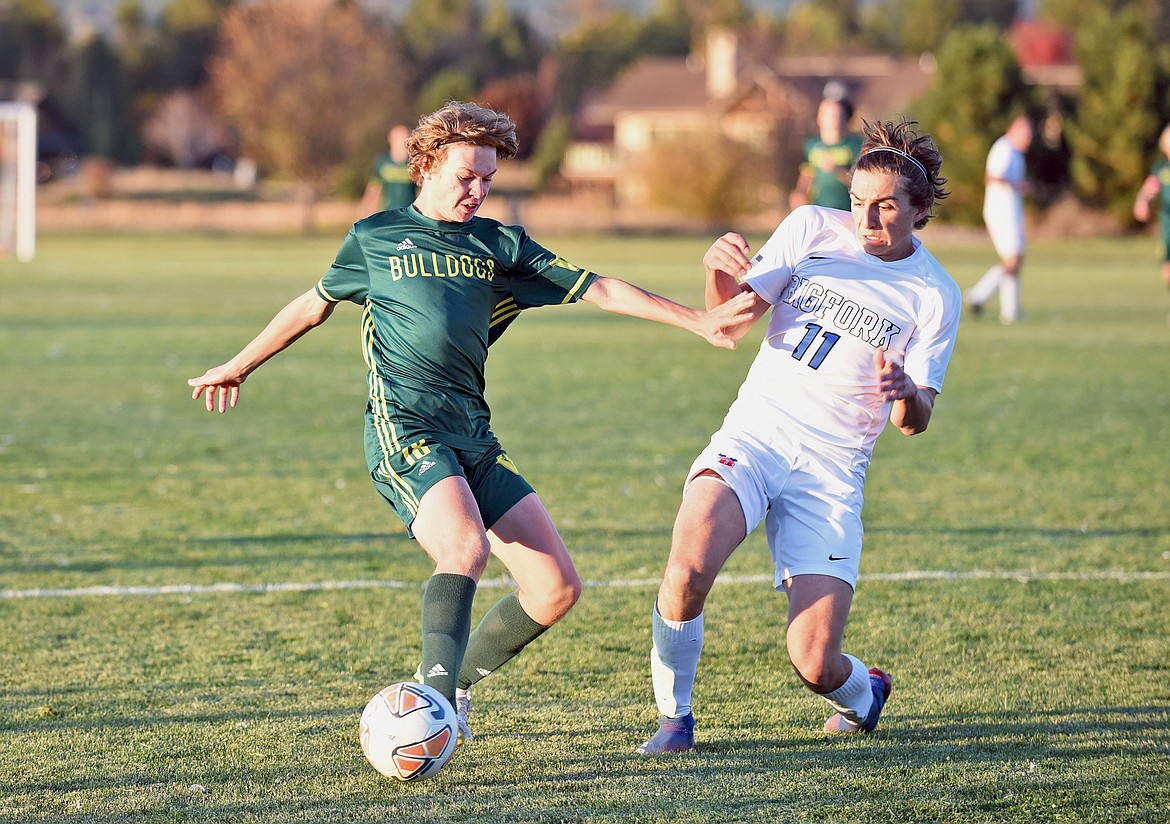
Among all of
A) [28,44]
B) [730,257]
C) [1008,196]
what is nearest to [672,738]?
[730,257]

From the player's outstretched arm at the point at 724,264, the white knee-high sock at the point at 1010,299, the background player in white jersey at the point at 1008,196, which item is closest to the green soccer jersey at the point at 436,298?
the player's outstretched arm at the point at 724,264

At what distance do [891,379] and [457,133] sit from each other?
147 centimetres

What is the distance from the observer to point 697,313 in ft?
14.7

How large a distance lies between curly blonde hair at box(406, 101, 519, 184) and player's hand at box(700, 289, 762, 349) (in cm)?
79

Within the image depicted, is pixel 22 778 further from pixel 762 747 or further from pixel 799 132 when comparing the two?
pixel 799 132

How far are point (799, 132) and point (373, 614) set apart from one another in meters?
47.2

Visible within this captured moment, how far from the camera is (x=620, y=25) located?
4094 inches

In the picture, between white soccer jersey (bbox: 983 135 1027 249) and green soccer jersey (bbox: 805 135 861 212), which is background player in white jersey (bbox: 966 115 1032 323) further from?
green soccer jersey (bbox: 805 135 861 212)

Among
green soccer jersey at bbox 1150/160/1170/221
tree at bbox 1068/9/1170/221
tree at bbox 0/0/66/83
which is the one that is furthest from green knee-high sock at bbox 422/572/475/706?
tree at bbox 0/0/66/83

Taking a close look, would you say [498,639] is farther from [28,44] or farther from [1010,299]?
[28,44]

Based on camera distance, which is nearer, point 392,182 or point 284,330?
point 284,330

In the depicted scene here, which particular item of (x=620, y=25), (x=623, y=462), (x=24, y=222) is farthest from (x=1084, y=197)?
(x=620, y=25)

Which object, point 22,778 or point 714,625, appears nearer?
point 22,778

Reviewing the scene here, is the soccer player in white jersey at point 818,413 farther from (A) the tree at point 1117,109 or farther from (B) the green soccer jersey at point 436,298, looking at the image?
(A) the tree at point 1117,109
